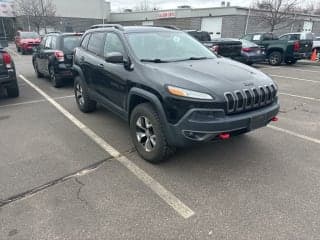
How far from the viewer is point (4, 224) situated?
2625 mm

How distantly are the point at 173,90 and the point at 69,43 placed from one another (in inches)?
241

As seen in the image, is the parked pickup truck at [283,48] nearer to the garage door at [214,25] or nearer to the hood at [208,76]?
the hood at [208,76]

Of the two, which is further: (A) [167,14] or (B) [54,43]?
(A) [167,14]

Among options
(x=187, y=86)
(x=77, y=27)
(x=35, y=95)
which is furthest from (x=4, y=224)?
(x=77, y=27)

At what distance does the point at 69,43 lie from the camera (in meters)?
8.23

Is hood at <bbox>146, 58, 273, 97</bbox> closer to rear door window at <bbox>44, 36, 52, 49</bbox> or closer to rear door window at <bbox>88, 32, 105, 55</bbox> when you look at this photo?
rear door window at <bbox>88, 32, 105, 55</bbox>

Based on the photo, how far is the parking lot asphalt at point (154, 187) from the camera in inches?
101

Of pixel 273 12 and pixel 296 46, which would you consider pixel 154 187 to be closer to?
pixel 296 46

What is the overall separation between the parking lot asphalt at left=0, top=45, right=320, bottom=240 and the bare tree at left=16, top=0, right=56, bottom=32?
32664 mm

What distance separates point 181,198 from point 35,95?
6146 millimetres

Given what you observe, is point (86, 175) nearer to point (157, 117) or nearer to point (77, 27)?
point (157, 117)

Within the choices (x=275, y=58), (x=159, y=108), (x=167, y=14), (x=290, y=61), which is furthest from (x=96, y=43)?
(x=167, y=14)

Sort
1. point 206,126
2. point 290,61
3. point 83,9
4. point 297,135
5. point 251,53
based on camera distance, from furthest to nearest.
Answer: point 83,9
point 290,61
point 251,53
point 297,135
point 206,126

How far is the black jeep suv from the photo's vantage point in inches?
121
